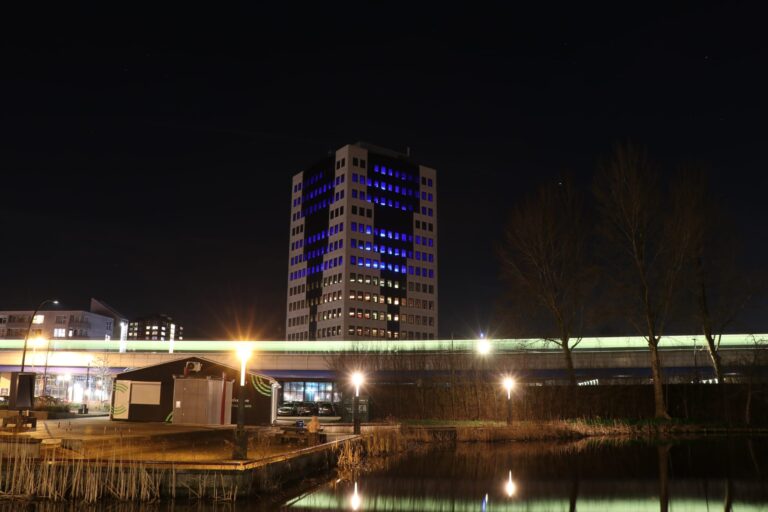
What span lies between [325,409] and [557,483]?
52445 mm

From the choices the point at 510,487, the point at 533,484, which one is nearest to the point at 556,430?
the point at 533,484

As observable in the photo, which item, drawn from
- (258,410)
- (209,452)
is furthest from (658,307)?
(209,452)

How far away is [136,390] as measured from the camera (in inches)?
1970

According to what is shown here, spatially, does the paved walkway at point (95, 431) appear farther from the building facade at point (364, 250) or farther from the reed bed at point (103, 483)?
the building facade at point (364, 250)

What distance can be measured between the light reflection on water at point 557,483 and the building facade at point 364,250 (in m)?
124

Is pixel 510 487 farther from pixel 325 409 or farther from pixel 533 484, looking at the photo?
pixel 325 409

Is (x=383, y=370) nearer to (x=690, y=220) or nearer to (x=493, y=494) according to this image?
(x=690, y=220)

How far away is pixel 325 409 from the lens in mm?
75812

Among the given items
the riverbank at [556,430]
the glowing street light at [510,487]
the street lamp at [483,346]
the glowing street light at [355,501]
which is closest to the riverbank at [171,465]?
the glowing street light at [355,501]

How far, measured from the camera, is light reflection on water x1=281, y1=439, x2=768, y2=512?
2130 centimetres

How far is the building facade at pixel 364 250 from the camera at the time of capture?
535ft

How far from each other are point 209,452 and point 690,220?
125 ft

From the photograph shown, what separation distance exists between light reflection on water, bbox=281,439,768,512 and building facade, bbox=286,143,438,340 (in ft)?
408

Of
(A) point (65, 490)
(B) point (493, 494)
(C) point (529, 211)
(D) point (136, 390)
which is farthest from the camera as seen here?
(C) point (529, 211)
